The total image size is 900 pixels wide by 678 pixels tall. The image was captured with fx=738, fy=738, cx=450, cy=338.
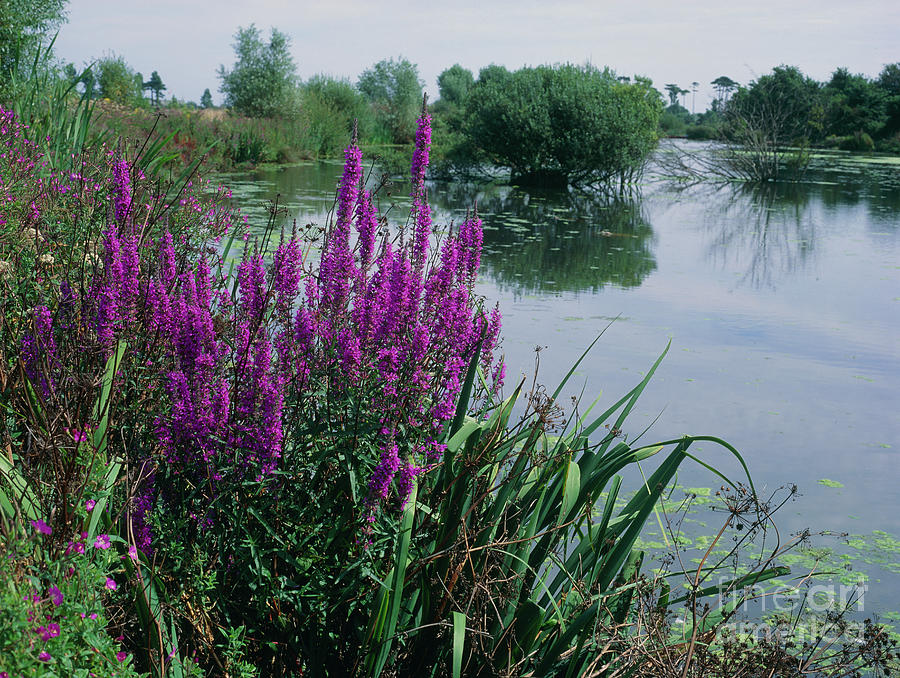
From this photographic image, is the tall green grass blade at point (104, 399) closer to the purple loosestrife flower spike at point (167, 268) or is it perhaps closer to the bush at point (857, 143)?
the purple loosestrife flower spike at point (167, 268)

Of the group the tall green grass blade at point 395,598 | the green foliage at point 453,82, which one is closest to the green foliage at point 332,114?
the tall green grass blade at point 395,598

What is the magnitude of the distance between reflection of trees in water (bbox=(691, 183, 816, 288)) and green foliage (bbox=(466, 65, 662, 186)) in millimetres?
2739

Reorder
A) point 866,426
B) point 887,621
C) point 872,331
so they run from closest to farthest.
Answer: point 887,621 < point 866,426 < point 872,331

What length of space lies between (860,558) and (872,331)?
5235 millimetres

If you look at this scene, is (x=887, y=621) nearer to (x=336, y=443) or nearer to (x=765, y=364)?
(x=336, y=443)

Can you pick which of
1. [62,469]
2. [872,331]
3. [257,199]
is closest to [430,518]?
[62,469]

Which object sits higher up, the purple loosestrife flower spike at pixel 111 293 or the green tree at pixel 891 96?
the green tree at pixel 891 96

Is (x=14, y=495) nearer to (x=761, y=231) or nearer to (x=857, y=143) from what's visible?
(x=761, y=231)

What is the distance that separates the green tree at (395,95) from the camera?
133 ft

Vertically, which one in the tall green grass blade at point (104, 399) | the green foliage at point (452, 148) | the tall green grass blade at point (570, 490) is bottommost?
the tall green grass blade at point (570, 490)

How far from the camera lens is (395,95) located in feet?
153

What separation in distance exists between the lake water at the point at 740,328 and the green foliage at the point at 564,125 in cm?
527

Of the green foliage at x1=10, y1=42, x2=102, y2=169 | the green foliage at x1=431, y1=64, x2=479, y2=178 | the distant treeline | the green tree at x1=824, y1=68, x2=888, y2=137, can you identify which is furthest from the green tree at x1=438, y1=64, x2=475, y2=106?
the green foliage at x1=10, y1=42, x2=102, y2=169

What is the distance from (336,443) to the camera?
7.54 ft
